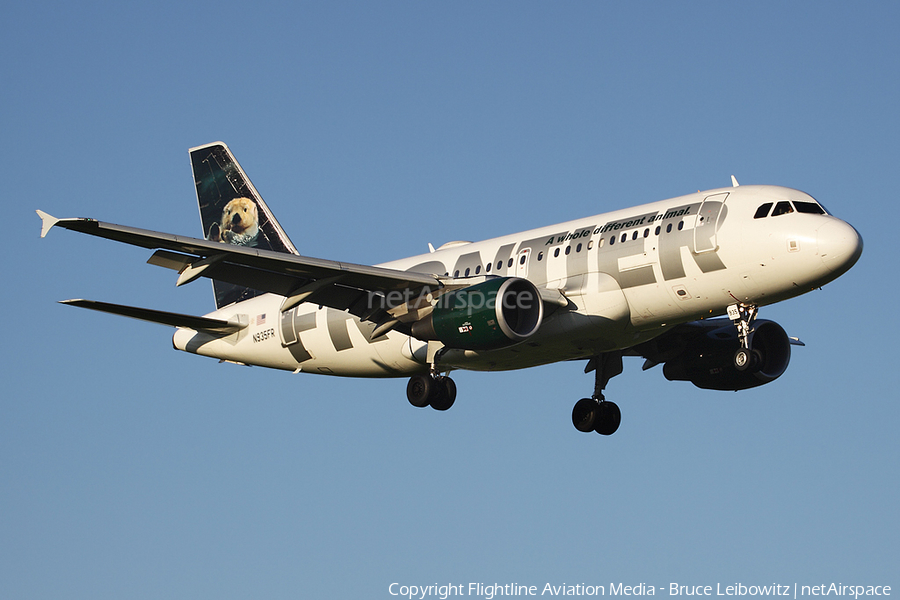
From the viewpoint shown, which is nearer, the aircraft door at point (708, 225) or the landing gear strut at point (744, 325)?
the aircraft door at point (708, 225)

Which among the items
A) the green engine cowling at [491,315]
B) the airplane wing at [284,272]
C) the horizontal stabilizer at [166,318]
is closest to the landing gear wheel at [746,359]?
the green engine cowling at [491,315]

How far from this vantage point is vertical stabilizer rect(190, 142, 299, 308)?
146ft

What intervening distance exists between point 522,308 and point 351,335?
785 cm

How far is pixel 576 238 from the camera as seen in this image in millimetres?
32812

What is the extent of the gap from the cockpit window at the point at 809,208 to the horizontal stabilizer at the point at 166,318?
18.8 metres

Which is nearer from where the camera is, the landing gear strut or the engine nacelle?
the landing gear strut

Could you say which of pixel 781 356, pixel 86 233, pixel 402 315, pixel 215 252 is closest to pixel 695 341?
pixel 781 356

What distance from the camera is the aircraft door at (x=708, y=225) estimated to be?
30422 mm

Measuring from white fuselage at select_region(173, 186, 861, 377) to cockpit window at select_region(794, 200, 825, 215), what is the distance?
0.54 feet

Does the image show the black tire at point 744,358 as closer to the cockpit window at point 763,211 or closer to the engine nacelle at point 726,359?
the cockpit window at point 763,211

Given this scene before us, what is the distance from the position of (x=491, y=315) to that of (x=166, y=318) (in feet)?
37.3

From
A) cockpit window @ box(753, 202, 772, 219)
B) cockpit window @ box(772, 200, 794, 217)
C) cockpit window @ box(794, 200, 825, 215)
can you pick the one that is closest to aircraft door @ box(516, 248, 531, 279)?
cockpit window @ box(753, 202, 772, 219)

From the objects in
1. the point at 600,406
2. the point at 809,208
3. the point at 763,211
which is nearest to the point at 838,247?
the point at 809,208

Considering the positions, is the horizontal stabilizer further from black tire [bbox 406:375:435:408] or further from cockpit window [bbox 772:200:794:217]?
cockpit window [bbox 772:200:794:217]
